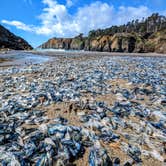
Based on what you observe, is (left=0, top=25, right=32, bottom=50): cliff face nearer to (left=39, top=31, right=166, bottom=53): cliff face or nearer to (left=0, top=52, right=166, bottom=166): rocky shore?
(left=39, top=31, right=166, bottom=53): cliff face

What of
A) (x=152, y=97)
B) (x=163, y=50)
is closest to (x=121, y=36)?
(x=163, y=50)

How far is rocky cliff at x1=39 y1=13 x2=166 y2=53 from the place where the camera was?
83.8 metres

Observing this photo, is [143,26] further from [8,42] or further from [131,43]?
[8,42]

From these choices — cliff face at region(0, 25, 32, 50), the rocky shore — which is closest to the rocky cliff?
cliff face at region(0, 25, 32, 50)

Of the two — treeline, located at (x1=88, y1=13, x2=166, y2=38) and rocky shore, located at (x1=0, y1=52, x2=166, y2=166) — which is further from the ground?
treeline, located at (x1=88, y1=13, x2=166, y2=38)

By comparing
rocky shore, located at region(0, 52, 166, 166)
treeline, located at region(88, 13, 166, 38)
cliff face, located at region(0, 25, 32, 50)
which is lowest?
cliff face, located at region(0, 25, 32, 50)

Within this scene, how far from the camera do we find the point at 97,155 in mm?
4336

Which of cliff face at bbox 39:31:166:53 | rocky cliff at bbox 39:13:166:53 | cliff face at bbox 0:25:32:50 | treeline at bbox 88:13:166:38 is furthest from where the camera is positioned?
treeline at bbox 88:13:166:38

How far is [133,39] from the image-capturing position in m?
92.2

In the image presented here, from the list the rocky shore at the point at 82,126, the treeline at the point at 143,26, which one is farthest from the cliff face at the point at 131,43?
the rocky shore at the point at 82,126

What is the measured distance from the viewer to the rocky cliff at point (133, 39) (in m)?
83.8

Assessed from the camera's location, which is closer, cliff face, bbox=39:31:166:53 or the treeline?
cliff face, bbox=39:31:166:53

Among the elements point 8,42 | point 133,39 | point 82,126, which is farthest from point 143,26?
point 82,126

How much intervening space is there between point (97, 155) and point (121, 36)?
315ft
